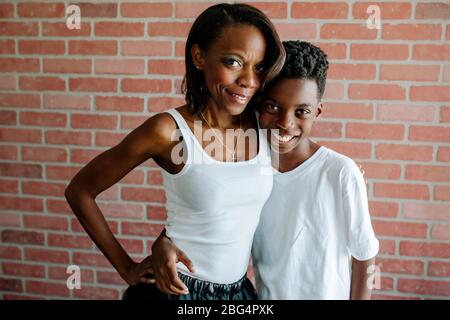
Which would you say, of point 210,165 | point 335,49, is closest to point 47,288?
point 210,165

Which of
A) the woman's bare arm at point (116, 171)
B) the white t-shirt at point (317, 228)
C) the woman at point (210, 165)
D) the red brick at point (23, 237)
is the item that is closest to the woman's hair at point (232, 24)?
the woman at point (210, 165)

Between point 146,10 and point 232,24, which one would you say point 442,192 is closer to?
point 232,24

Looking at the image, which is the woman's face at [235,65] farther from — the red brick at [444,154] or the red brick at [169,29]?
Result: the red brick at [444,154]

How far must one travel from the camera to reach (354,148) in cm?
160

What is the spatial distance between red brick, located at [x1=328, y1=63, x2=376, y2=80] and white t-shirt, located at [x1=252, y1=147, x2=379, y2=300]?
60 centimetres

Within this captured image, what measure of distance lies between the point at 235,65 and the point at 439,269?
1.18 m

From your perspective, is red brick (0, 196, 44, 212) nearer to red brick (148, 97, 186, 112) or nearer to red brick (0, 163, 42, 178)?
red brick (0, 163, 42, 178)

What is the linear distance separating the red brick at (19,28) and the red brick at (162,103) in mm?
531

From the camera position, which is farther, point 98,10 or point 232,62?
point 98,10

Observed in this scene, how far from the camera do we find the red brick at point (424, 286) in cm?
165

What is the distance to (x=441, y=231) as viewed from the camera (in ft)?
5.30

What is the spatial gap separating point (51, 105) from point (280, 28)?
0.93m

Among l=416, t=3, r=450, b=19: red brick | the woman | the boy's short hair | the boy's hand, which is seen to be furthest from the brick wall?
the boy's hand

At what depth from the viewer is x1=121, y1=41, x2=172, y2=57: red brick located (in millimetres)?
1658
